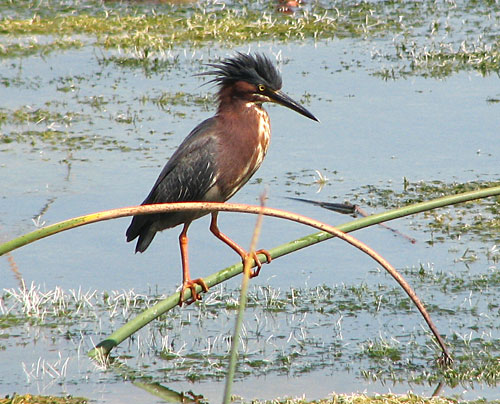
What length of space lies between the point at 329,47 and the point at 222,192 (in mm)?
6770

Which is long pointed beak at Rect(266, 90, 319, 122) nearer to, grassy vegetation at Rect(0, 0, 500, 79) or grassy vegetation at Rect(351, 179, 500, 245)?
grassy vegetation at Rect(351, 179, 500, 245)

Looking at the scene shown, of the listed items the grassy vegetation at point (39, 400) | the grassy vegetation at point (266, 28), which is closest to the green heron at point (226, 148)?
the grassy vegetation at point (39, 400)

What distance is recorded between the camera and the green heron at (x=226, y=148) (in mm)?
5812

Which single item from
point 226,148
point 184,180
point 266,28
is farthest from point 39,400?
point 266,28

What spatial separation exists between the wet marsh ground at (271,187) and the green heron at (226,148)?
0.59 meters

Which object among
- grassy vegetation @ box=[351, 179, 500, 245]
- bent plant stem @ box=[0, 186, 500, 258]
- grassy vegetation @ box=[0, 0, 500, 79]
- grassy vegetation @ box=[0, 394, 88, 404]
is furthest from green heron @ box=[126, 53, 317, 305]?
grassy vegetation @ box=[0, 0, 500, 79]

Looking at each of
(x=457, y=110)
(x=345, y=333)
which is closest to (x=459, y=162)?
(x=457, y=110)

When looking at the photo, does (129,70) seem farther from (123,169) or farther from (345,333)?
(345,333)

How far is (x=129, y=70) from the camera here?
1170cm

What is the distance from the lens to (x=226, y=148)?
5.80 meters

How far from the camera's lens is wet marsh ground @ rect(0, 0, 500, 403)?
18.1 feet

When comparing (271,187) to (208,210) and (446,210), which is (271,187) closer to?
(446,210)

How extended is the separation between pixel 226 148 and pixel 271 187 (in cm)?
235

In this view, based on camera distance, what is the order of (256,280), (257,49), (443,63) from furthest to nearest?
(257,49)
(443,63)
(256,280)
